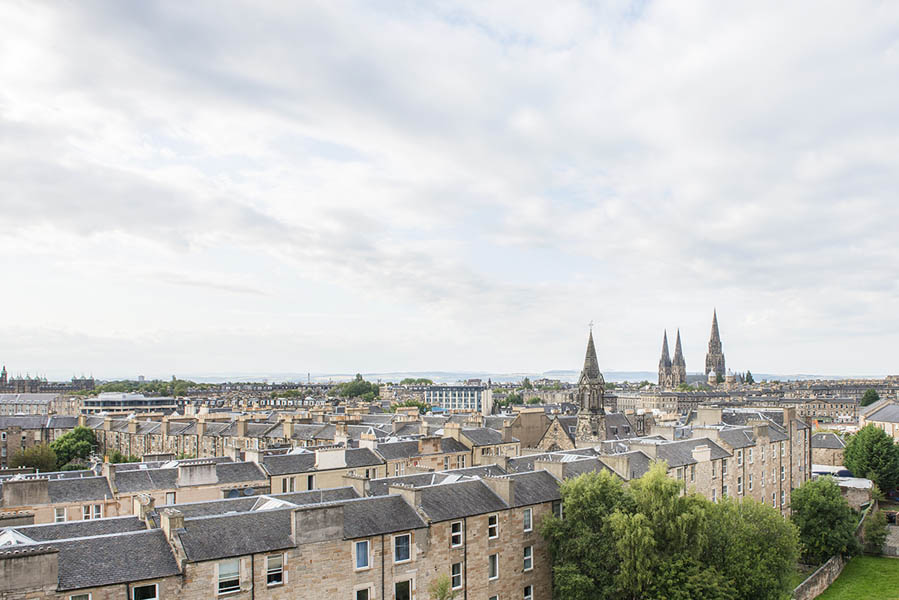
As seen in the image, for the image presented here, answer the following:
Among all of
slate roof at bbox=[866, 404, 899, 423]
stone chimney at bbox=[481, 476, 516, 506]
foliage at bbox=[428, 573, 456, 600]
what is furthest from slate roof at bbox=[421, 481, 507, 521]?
slate roof at bbox=[866, 404, 899, 423]

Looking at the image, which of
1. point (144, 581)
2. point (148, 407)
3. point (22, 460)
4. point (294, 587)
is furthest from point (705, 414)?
point (148, 407)

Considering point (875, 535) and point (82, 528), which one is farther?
point (875, 535)

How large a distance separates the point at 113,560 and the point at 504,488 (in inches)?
731

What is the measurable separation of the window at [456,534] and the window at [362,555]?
4.90 metres

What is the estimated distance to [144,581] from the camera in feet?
75.6

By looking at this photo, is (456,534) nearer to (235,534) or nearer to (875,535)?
(235,534)

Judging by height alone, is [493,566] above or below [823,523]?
above

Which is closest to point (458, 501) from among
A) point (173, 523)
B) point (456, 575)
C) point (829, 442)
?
point (456, 575)

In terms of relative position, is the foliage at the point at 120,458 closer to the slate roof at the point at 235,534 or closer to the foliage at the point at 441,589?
the slate roof at the point at 235,534

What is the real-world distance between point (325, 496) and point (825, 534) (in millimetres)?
43945

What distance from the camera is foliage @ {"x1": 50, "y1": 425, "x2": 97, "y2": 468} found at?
92.2m

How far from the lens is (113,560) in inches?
918

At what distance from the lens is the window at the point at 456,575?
31656mm

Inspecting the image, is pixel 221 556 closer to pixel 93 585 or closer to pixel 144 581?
pixel 144 581
